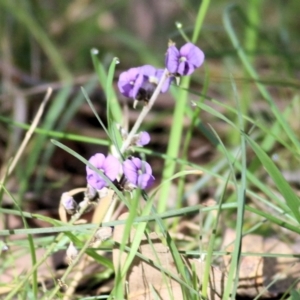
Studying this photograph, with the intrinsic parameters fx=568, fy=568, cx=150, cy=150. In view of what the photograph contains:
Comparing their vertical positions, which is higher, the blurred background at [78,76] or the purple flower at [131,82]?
the blurred background at [78,76]

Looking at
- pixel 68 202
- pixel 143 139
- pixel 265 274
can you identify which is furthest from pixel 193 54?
pixel 265 274

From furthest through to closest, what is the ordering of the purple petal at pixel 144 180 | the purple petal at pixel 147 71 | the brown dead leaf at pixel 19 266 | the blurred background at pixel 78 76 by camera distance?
the blurred background at pixel 78 76 → the brown dead leaf at pixel 19 266 → the purple petal at pixel 147 71 → the purple petal at pixel 144 180

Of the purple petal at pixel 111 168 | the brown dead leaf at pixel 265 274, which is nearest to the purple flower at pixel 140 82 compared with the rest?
the purple petal at pixel 111 168

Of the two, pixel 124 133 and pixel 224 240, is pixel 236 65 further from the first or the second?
pixel 124 133

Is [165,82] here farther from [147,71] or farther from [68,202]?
[68,202]

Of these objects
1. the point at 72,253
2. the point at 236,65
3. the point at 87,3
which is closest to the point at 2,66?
the point at 87,3

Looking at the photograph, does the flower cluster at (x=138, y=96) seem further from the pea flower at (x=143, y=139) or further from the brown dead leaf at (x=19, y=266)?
the brown dead leaf at (x=19, y=266)

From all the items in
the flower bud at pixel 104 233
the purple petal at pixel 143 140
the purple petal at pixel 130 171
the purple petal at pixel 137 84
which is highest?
the purple petal at pixel 137 84

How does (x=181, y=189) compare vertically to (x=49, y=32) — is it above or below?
below
